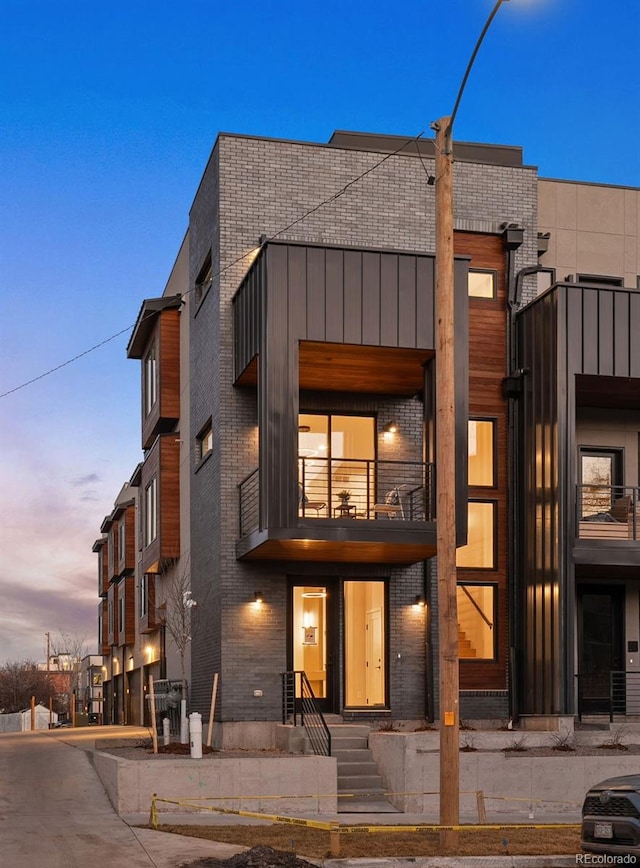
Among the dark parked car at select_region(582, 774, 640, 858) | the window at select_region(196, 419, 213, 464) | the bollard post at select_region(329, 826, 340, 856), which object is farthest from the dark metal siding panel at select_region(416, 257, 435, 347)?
the bollard post at select_region(329, 826, 340, 856)

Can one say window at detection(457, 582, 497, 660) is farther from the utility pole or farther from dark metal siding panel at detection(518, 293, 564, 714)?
the utility pole

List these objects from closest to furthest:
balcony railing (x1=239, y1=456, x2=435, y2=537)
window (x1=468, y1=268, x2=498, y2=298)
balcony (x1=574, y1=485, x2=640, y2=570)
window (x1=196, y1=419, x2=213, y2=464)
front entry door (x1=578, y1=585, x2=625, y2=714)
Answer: balcony railing (x1=239, y1=456, x2=435, y2=537) → balcony (x1=574, y1=485, x2=640, y2=570) → front entry door (x1=578, y1=585, x2=625, y2=714) → window (x1=468, y1=268, x2=498, y2=298) → window (x1=196, y1=419, x2=213, y2=464)

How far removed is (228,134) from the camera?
24516 mm

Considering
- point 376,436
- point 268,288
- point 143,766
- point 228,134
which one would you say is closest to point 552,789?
point 143,766

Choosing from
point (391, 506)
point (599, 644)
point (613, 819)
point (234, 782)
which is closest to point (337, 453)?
point (391, 506)

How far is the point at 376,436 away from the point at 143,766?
9.24 metres

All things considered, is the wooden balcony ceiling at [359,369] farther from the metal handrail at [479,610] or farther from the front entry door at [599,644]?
the front entry door at [599,644]

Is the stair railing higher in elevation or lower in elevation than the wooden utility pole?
lower

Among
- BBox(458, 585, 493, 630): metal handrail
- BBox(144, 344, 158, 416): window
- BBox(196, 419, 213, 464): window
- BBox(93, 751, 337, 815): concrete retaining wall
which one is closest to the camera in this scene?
BBox(93, 751, 337, 815): concrete retaining wall

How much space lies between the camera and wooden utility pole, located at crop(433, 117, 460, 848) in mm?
14016

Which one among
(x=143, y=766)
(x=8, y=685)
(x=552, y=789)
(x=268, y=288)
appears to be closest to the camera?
A: (x=143, y=766)

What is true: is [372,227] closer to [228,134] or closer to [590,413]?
[228,134]

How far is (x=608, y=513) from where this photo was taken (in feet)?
80.3

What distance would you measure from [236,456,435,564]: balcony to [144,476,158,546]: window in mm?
9095
